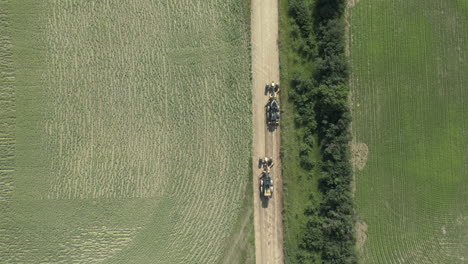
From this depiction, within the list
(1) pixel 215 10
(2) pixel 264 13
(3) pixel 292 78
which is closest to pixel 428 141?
(3) pixel 292 78

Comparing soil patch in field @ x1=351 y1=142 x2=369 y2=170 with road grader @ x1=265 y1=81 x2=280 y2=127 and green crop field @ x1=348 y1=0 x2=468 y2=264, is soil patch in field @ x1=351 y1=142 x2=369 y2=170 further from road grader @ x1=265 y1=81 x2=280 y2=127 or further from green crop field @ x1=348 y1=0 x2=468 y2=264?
road grader @ x1=265 y1=81 x2=280 y2=127

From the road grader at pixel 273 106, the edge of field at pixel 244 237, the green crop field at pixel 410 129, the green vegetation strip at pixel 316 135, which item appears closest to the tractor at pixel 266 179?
the edge of field at pixel 244 237

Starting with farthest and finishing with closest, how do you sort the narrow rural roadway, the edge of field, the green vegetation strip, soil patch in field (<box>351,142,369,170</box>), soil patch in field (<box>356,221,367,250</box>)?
soil patch in field (<box>351,142,369,170</box>) → soil patch in field (<box>356,221,367,250</box>) → the narrow rural roadway → the edge of field → the green vegetation strip

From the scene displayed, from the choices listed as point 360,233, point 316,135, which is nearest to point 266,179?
point 316,135

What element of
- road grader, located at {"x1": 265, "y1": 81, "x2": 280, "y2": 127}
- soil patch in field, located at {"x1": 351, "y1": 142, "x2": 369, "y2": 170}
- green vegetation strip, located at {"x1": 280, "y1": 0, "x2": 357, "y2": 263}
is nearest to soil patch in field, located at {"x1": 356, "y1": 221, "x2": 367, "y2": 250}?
green vegetation strip, located at {"x1": 280, "y1": 0, "x2": 357, "y2": 263}

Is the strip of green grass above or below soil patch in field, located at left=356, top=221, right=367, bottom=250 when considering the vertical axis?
above

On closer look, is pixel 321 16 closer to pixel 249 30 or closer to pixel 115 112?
pixel 249 30

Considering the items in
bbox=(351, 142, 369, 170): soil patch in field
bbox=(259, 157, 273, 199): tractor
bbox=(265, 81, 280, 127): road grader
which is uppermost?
bbox=(265, 81, 280, 127): road grader
